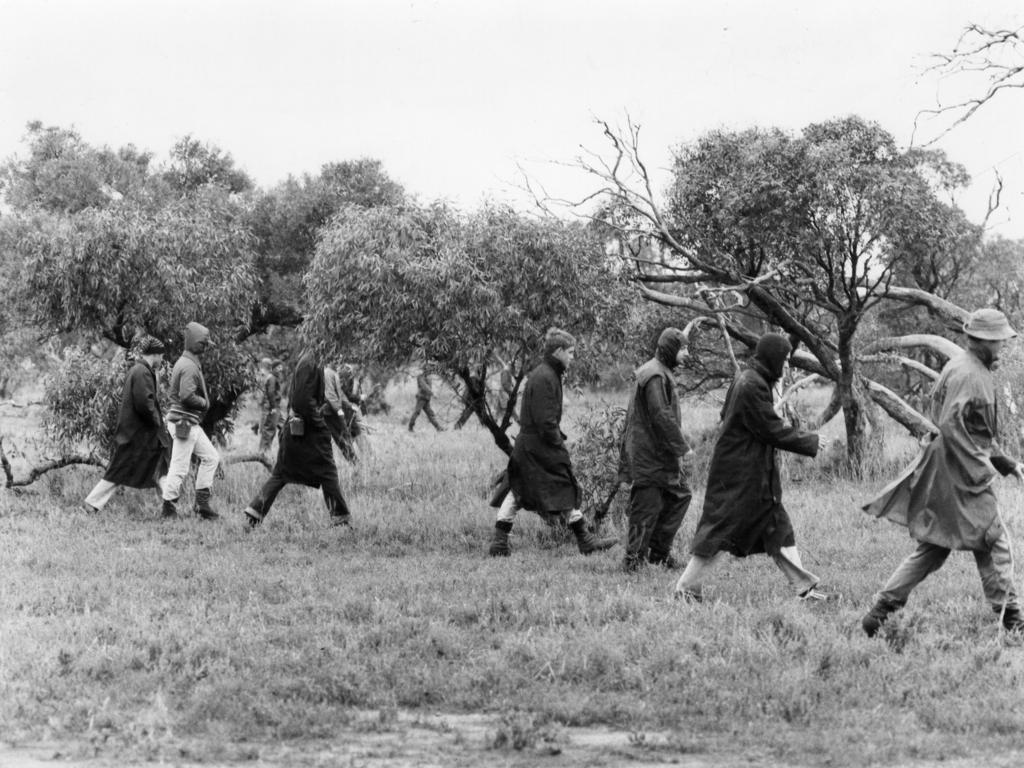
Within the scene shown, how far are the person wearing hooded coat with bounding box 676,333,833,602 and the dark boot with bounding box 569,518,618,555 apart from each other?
7.57 ft

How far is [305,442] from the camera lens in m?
11.5

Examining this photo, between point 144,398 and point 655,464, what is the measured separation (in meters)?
5.50

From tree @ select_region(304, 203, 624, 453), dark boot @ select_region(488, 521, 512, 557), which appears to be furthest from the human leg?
tree @ select_region(304, 203, 624, 453)

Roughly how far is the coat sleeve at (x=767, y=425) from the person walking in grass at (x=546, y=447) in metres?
2.38

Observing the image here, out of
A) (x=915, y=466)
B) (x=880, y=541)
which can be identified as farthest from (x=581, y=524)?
(x=915, y=466)

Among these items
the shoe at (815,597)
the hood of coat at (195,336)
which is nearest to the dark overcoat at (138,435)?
the hood of coat at (195,336)

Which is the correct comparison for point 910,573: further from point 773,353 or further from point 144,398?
point 144,398

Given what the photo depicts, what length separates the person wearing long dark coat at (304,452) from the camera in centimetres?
1149

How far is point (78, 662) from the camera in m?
6.52

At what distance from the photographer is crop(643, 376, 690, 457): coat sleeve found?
9211 millimetres

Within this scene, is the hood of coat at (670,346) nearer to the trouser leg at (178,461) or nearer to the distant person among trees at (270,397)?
the trouser leg at (178,461)

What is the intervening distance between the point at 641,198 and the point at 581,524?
6730mm

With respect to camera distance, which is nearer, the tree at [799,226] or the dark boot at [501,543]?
the dark boot at [501,543]

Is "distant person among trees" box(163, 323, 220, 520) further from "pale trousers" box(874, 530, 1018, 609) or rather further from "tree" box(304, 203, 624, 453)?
"pale trousers" box(874, 530, 1018, 609)
